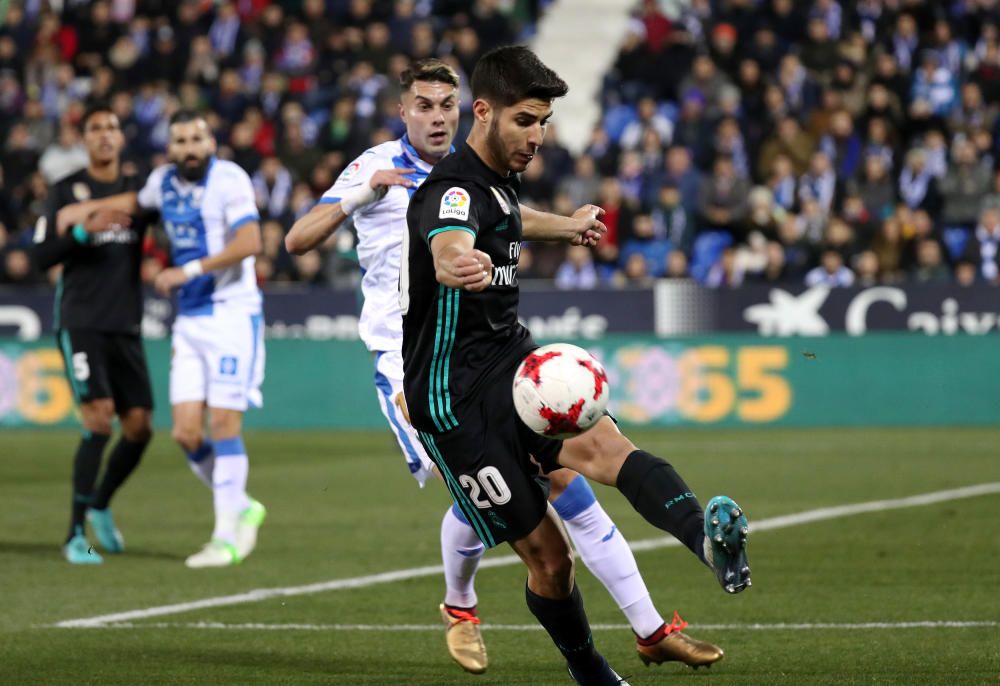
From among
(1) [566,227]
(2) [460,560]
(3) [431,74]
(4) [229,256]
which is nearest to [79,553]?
(4) [229,256]

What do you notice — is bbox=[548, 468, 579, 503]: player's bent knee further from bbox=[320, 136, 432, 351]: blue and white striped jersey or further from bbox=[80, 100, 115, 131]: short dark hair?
bbox=[80, 100, 115, 131]: short dark hair

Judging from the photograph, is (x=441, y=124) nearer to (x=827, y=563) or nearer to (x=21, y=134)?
(x=827, y=563)

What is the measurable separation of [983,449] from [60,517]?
8.33 meters

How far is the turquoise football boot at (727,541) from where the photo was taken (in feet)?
15.8

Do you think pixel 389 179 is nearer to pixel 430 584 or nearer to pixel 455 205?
pixel 455 205

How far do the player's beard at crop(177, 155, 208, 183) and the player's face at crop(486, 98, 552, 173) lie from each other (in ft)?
15.5

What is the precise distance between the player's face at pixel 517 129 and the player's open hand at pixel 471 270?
609mm

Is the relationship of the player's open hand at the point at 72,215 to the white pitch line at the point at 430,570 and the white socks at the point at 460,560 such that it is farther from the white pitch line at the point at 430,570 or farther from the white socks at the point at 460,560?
the white socks at the point at 460,560

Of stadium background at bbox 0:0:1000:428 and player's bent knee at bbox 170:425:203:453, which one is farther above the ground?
stadium background at bbox 0:0:1000:428

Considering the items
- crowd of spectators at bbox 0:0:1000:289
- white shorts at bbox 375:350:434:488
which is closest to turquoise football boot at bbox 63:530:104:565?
white shorts at bbox 375:350:434:488

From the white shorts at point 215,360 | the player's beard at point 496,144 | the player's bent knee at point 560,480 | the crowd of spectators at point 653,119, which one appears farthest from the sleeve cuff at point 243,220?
the crowd of spectators at point 653,119

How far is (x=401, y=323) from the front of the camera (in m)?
7.41

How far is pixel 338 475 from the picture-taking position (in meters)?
15.0

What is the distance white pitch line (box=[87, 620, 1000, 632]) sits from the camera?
7.35m
